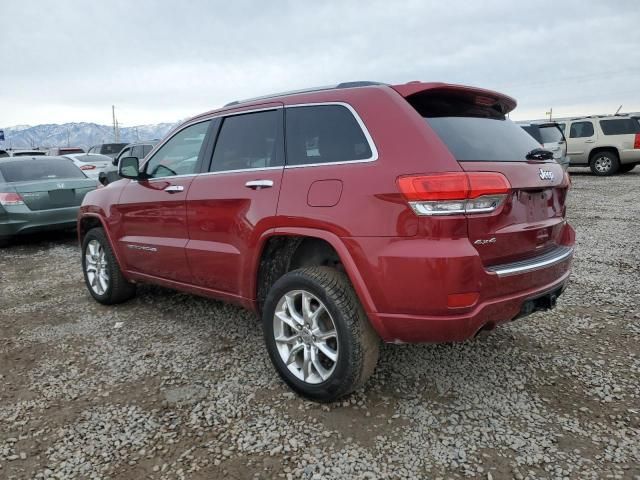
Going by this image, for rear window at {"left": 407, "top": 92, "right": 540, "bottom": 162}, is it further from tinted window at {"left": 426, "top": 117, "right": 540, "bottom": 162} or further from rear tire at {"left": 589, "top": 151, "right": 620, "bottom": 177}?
rear tire at {"left": 589, "top": 151, "right": 620, "bottom": 177}

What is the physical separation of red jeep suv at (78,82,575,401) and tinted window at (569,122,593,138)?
14.0m

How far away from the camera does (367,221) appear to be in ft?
7.80

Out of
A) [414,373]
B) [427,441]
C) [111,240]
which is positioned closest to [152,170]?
[111,240]

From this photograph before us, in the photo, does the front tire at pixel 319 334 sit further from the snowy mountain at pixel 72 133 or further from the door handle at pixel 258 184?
the snowy mountain at pixel 72 133

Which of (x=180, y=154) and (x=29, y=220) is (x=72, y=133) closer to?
(x=29, y=220)

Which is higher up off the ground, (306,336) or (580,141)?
(580,141)

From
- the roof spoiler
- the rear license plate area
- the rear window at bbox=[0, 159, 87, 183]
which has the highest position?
the roof spoiler

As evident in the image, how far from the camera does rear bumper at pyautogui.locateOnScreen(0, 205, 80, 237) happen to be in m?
7.08

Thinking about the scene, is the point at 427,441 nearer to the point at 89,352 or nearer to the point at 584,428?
the point at 584,428

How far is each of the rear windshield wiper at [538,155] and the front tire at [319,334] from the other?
1287 mm

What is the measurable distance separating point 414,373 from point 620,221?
6626 millimetres

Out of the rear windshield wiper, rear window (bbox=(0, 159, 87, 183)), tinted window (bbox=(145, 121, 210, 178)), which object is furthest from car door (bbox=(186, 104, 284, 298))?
rear window (bbox=(0, 159, 87, 183))

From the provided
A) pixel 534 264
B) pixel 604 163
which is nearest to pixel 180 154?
pixel 534 264

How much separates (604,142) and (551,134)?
113 inches
